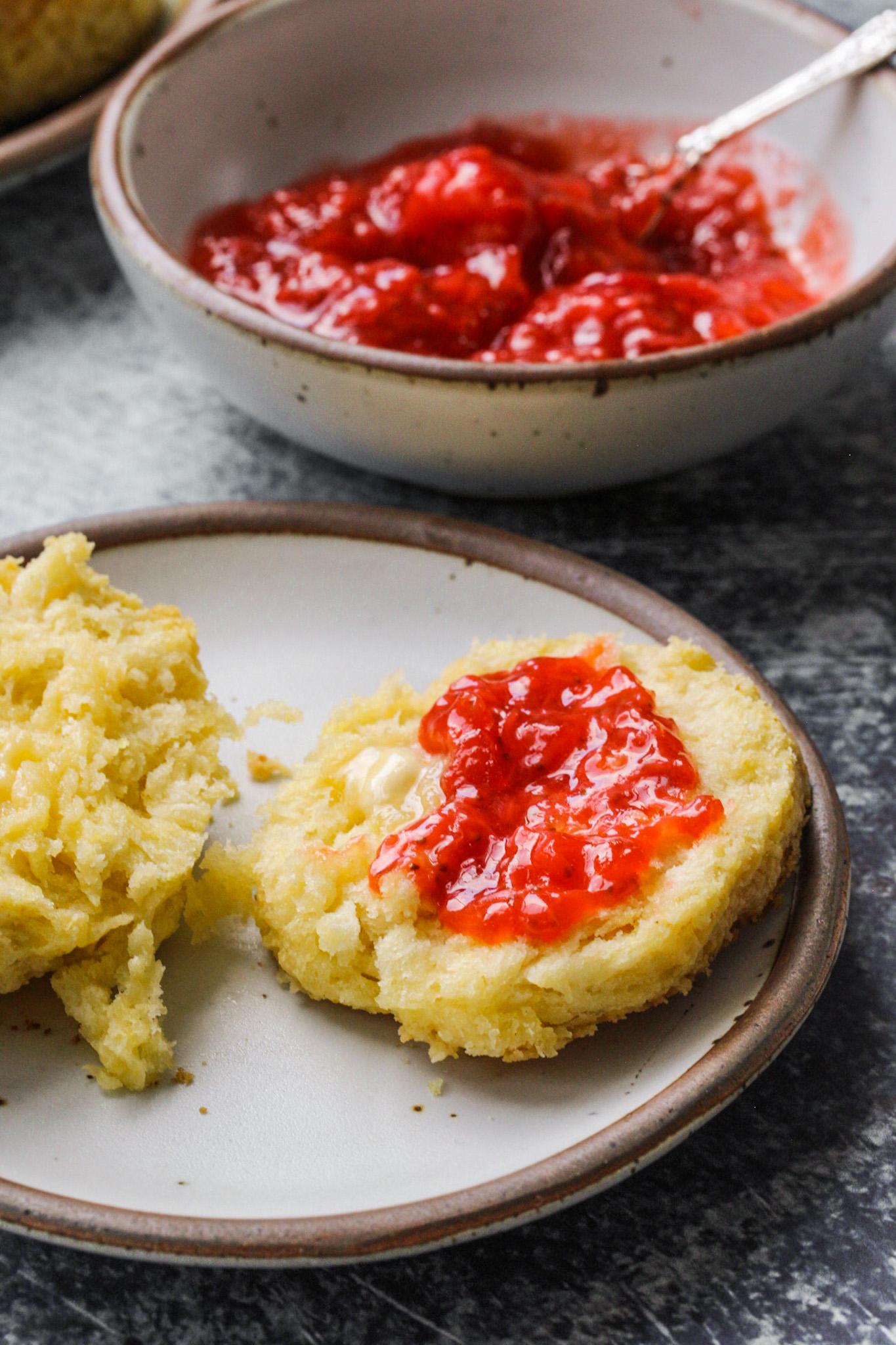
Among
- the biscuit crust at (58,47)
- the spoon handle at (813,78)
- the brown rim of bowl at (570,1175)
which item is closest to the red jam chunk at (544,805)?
the brown rim of bowl at (570,1175)

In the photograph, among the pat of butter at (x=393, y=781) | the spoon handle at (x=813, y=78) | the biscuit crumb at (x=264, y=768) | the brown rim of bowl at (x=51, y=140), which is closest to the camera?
the pat of butter at (x=393, y=781)

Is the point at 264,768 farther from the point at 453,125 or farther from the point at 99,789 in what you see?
the point at 453,125

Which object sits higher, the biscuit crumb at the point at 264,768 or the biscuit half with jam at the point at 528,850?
the biscuit half with jam at the point at 528,850

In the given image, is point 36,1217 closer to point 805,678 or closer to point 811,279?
point 805,678

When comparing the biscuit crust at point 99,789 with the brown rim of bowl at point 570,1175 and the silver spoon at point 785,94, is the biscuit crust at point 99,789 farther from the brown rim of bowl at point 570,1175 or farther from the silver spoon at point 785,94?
the silver spoon at point 785,94

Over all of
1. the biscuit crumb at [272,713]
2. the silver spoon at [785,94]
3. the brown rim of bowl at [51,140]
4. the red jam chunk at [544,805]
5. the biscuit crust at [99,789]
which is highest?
the silver spoon at [785,94]

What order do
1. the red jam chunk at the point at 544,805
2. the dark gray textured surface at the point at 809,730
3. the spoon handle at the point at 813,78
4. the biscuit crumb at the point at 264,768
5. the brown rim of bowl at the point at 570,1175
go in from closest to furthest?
the brown rim of bowl at the point at 570,1175
the dark gray textured surface at the point at 809,730
the red jam chunk at the point at 544,805
the biscuit crumb at the point at 264,768
the spoon handle at the point at 813,78

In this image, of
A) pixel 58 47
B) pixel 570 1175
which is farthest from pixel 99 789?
pixel 58 47

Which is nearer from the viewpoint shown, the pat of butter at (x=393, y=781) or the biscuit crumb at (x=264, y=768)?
the pat of butter at (x=393, y=781)
